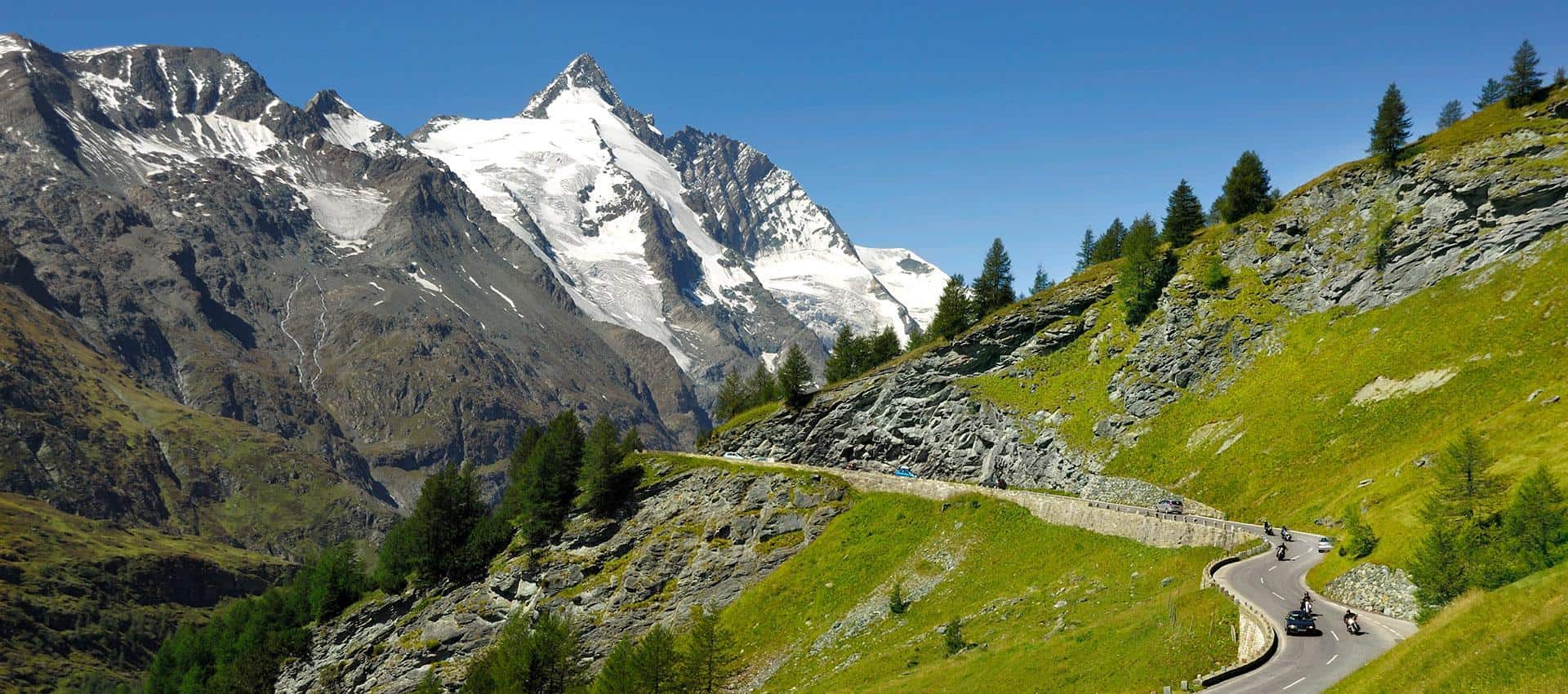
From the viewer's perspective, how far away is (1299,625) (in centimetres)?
3509

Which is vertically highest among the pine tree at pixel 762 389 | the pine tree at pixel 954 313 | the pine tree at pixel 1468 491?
the pine tree at pixel 762 389

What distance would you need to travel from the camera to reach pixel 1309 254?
88.6m

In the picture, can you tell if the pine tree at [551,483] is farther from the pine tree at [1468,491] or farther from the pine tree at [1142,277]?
the pine tree at [1468,491]

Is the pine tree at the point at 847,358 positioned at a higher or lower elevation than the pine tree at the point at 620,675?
higher

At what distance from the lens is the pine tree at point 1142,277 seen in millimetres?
97375

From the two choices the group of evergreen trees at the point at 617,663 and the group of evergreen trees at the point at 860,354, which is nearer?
the group of evergreen trees at the point at 617,663

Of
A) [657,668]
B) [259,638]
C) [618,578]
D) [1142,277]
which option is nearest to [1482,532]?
[657,668]

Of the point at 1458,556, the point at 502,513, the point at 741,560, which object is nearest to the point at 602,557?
the point at 741,560

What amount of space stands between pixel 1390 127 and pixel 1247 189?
15.5 metres

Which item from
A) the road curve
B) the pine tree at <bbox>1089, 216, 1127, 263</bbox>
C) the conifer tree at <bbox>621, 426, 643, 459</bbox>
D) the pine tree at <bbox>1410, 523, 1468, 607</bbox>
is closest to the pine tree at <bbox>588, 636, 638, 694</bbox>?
the road curve

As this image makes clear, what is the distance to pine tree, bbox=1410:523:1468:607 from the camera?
34250mm

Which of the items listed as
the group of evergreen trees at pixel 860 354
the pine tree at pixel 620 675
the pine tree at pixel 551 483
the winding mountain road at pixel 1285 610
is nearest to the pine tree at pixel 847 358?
the group of evergreen trees at pixel 860 354

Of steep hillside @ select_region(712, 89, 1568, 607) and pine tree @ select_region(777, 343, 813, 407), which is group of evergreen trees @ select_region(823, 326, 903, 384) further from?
steep hillside @ select_region(712, 89, 1568, 607)

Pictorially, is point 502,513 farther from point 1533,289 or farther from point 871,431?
point 1533,289
